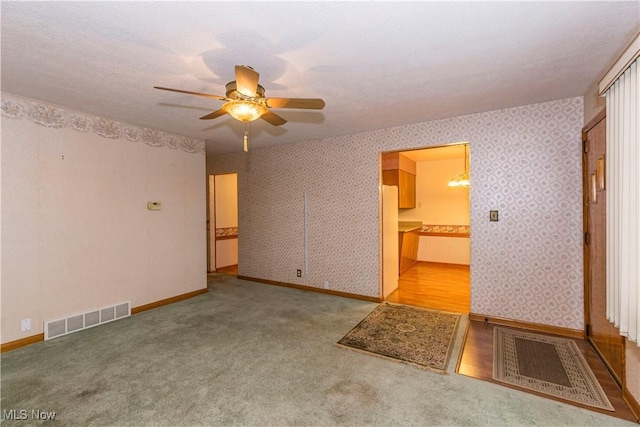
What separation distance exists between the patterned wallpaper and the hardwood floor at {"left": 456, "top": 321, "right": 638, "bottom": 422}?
15.6 inches

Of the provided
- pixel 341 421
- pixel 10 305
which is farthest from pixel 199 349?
pixel 10 305

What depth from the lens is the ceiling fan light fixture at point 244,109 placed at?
82.6 inches

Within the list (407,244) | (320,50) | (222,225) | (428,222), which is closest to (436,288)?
(407,244)

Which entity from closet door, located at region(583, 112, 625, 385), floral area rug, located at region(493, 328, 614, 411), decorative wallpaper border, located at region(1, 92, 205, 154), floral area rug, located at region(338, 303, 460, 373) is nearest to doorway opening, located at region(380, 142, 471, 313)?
floral area rug, located at region(338, 303, 460, 373)

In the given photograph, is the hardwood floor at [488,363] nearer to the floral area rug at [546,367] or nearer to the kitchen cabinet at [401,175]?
the floral area rug at [546,367]

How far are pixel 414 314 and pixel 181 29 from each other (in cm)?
381

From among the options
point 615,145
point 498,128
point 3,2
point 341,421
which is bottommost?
point 341,421

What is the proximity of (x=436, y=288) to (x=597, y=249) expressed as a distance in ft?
8.10

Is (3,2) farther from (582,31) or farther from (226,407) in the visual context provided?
(582,31)

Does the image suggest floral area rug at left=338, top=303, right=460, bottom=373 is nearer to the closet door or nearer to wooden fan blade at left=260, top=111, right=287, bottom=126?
the closet door

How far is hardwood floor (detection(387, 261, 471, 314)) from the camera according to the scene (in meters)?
4.09

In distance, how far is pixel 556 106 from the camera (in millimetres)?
3113

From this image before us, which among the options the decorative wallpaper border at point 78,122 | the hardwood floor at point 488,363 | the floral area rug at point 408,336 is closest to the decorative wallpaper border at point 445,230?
the floral area rug at point 408,336

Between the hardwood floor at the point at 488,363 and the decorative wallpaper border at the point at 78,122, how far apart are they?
474 cm
